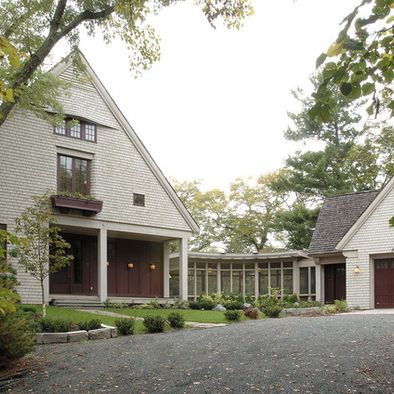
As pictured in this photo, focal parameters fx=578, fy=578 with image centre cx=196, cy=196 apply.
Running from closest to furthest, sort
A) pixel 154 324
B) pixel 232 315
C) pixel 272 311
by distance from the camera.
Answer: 1. pixel 154 324
2. pixel 232 315
3. pixel 272 311

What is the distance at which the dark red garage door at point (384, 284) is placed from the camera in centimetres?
2301

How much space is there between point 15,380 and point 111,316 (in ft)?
28.1

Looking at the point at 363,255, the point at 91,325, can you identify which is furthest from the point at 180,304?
the point at 91,325

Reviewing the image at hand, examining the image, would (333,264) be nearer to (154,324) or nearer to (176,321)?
(176,321)

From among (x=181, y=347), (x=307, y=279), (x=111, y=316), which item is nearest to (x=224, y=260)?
(x=307, y=279)

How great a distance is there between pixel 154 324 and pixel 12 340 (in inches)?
182

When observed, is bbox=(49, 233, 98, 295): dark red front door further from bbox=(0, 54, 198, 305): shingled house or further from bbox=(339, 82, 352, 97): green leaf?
bbox=(339, 82, 352, 97): green leaf

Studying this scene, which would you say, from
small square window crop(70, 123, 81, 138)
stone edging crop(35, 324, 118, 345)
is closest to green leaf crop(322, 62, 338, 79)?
stone edging crop(35, 324, 118, 345)

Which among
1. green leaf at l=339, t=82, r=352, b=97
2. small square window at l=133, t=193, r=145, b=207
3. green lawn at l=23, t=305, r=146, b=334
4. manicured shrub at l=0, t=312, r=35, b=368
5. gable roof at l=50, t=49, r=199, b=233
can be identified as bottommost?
green lawn at l=23, t=305, r=146, b=334

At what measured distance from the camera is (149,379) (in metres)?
7.97

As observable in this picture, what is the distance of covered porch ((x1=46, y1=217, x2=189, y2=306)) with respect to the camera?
21750 millimetres

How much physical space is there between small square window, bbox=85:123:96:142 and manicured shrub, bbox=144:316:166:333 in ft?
35.7

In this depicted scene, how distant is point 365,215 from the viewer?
77.5 feet

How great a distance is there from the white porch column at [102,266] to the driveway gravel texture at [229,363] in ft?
31.4
